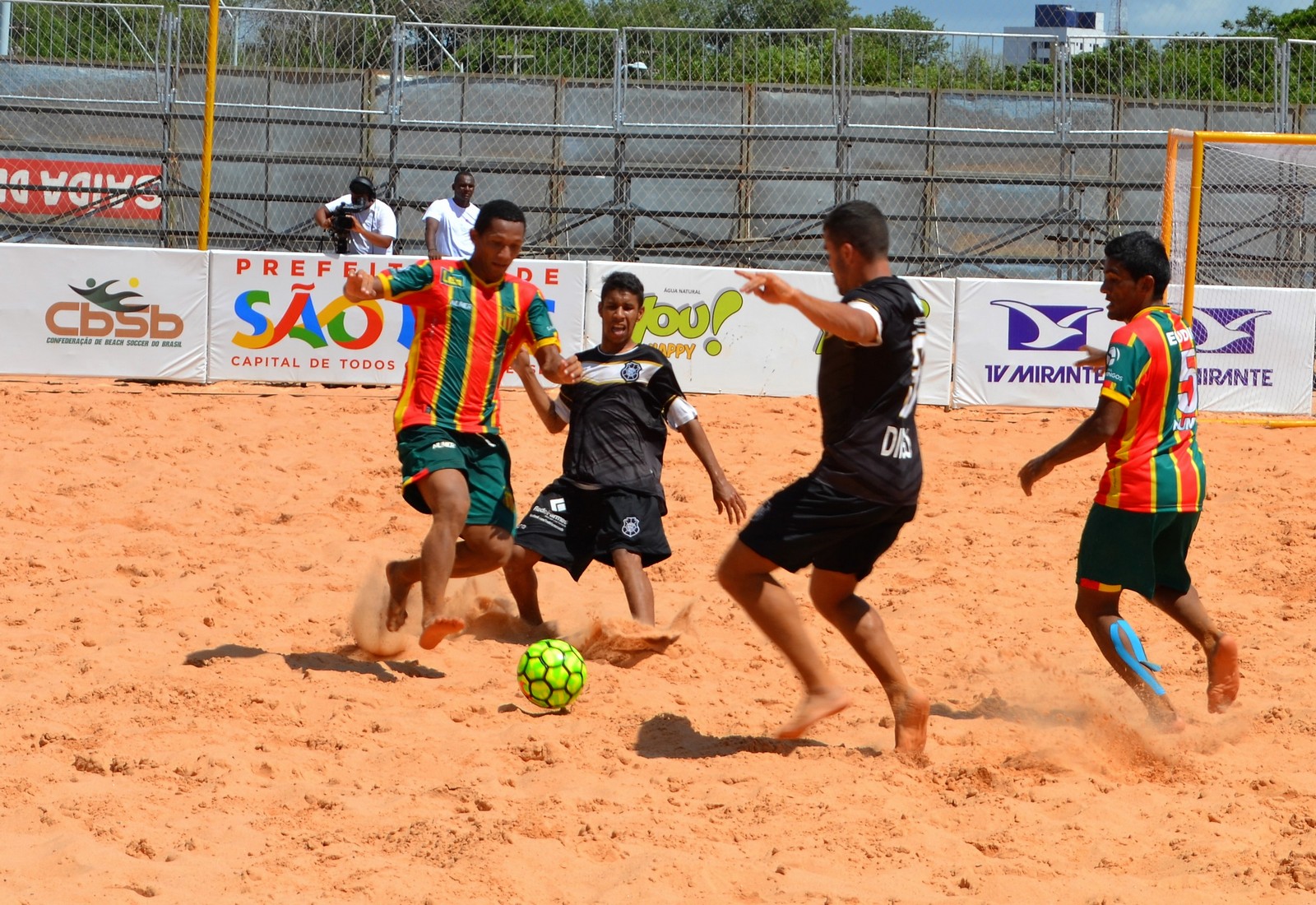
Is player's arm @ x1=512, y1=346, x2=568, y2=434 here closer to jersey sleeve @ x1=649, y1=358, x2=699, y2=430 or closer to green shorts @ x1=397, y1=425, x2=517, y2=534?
green shorts @ x1=397, y1=425, x2=517, y2=534

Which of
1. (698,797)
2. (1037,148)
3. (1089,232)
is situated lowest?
(698,797)

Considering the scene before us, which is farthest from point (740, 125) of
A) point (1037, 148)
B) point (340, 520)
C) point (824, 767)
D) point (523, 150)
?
point (824, 767)

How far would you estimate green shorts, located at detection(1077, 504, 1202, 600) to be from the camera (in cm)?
489

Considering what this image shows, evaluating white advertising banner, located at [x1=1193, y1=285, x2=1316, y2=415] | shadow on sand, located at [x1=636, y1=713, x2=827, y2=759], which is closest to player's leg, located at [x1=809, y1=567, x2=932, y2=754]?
shadow on sand, located at [x1=636, y1=713, x2=827, y2=759]

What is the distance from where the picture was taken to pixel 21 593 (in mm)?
6473

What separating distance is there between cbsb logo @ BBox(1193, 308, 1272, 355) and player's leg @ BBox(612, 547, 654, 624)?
793 cm

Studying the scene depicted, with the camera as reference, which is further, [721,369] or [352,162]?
[352,162]

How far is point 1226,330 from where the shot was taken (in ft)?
39.8

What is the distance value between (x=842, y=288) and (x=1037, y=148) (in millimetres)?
14655

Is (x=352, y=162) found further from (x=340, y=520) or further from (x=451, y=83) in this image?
(x=340, y=520)

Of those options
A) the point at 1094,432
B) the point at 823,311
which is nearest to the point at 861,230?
the point at 823,311

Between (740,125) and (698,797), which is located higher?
(740,125)

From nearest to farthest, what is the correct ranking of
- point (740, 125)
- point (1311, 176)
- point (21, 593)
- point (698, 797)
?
point (698, 797) → point (21, 593) → point (1311, 176) → point (740, 125)

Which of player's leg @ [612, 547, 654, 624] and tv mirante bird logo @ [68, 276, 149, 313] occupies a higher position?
tv mirante bird logo @ [68, 276, 149, 313]
